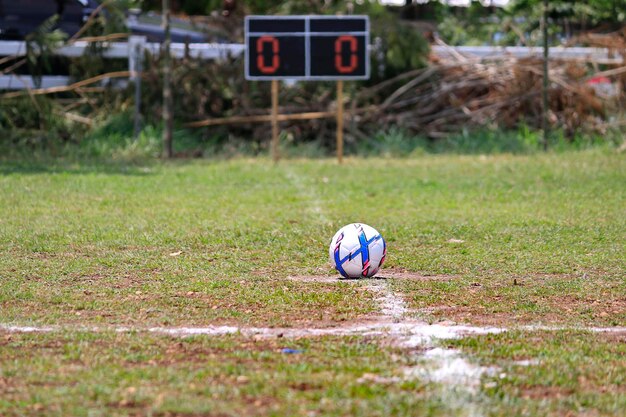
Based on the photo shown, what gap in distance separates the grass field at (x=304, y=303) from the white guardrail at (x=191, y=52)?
8.79m

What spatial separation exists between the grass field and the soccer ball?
157 mm

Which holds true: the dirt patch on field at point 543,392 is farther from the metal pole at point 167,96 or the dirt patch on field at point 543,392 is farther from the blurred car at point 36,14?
the blurred car at point 36,14

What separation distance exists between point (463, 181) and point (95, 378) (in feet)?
42.5

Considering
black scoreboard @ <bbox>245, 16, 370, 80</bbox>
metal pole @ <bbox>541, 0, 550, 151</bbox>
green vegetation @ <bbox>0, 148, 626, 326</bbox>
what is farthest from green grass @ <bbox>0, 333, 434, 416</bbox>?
metal pole @ <bbox>541, 0, 550, 151</bbox>

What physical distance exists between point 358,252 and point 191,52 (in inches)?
699

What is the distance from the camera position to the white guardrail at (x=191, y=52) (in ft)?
80.3

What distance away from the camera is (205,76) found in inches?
1013

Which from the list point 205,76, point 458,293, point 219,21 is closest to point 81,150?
point 205,76

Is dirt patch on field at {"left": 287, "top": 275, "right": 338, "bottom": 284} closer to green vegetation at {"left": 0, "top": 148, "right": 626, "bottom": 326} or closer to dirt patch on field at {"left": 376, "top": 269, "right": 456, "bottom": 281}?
green vegetation at {"left": 0, "top": 148, "right": 626, "bottom": 326}

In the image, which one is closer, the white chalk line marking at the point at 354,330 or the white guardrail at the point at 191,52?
the white chalk line marking at the point at 354,330

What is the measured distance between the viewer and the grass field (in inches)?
213

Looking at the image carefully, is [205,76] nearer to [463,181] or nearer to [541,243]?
[463,181]

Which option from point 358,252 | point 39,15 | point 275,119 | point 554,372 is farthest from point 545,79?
point 554,372

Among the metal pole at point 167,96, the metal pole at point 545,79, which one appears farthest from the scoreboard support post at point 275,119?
the metal pole at point 545,79
